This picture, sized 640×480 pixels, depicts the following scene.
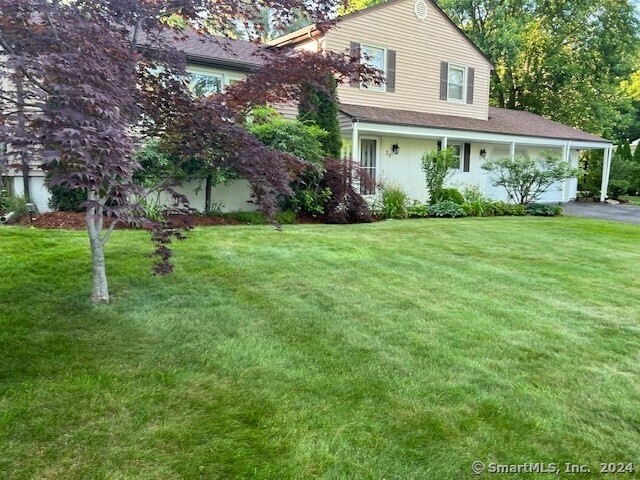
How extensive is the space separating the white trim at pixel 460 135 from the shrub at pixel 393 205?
2162mm

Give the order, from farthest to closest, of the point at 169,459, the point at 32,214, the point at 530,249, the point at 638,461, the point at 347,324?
the point at 32,214 → the point at 530,249 → the point at 347,324 → the point at 638,461 → the point at 169,459

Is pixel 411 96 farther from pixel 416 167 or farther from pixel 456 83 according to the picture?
pixel 456 83

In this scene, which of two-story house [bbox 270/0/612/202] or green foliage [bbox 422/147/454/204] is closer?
green foliage [bbox 422/147/454/204]

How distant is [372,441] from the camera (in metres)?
2.29

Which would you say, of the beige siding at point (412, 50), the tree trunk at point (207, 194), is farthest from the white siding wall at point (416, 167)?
the tree trunk at point (207, 194)

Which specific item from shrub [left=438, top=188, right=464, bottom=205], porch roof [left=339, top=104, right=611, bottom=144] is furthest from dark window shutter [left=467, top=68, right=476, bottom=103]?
shrub [left=438, top=188, right=464, bottom=205]

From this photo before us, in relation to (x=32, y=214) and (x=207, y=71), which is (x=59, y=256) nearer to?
(x=32, y=214)

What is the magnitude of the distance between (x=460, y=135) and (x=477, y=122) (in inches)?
99.6

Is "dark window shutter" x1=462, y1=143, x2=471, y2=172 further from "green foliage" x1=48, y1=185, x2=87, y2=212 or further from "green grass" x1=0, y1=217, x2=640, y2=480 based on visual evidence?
"green foliage" x1=48, y1=185, x2=87, y2=212

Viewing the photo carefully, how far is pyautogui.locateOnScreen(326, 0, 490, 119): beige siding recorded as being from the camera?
1402cm

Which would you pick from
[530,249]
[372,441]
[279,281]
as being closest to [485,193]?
[530,249]

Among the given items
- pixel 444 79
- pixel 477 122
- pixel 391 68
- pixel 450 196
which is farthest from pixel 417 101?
pixel 450 196

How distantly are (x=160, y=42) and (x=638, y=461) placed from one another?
14.9ft

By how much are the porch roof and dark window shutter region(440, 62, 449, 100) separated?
781mm
